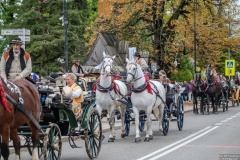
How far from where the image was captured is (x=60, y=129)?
496 inches

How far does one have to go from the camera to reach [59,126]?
12.6 meters

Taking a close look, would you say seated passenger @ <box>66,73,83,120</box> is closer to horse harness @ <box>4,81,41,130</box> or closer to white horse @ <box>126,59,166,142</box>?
horse harness @ <box>4,81,41,130</box>

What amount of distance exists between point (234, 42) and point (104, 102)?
25.9 m

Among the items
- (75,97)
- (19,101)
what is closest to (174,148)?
(75,97)

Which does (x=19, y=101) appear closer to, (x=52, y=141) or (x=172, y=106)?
(x=52, y=141)

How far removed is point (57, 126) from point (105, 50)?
17.2 meters

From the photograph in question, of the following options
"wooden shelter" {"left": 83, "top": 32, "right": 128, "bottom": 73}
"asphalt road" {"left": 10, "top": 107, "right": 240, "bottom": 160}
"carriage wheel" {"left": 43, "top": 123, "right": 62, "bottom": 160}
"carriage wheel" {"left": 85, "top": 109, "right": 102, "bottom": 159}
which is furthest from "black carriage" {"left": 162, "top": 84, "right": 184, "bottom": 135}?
"carriage wheel" {"left": 43, "top": 123, "right": 62, "bottom": 160}

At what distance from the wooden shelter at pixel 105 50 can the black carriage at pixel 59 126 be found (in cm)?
1353

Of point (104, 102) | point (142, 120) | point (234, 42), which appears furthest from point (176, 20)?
point (104, 102)

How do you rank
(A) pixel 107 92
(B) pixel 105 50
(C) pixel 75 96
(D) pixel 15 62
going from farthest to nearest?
(B) pixel 105 50
(A) pixel 107 92
(C) pixel 75 96
(D) pixel 15 62

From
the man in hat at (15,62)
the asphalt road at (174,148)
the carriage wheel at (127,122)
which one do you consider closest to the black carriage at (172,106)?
the asphalt road at (174,148)

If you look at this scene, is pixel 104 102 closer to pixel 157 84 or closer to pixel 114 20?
pixel 157 84

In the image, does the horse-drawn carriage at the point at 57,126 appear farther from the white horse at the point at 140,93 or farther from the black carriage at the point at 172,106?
the black carriage at the point at 172,106

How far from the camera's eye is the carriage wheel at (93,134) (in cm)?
1282
